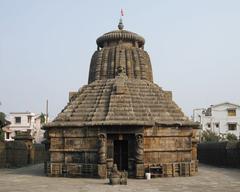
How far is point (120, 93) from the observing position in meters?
22.7

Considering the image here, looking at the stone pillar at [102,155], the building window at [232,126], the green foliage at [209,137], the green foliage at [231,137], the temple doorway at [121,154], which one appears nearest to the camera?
the stone pillar at [102,155]

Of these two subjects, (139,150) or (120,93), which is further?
(120,93)

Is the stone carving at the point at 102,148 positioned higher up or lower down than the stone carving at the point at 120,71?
lower down

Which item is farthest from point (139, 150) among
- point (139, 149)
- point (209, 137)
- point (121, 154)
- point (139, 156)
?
point (209, 137)

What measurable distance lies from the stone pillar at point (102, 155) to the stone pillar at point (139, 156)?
186cm

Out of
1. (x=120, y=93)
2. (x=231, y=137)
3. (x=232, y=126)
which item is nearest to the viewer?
(x=120, y=93)

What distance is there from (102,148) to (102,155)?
0.40 metres

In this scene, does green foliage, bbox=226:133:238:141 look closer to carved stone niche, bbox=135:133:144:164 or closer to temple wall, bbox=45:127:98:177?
carved stone niche, bbox=135:133:144:164

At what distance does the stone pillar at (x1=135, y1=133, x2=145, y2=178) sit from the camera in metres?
20.6

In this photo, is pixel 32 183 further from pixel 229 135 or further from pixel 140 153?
pixel 229 135

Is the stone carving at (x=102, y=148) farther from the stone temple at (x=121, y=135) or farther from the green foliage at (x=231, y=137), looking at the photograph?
the green foliage at (x=231, y=137)

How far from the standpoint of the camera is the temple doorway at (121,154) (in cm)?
2200

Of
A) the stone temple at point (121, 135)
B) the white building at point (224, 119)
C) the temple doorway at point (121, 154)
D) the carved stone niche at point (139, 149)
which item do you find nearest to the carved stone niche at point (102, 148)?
the stone temple at point (121, 135)

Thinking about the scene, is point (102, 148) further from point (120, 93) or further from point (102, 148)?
point (120, 93)
